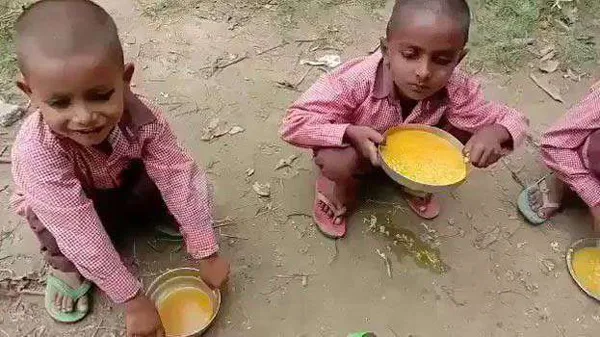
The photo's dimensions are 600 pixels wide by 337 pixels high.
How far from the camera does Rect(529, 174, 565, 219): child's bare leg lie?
8.31 ft

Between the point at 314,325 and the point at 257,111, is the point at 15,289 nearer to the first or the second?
the point at 314,325

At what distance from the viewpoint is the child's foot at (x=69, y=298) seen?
2150 millimetres

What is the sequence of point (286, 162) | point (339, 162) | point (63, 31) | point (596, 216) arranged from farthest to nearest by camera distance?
1. point (286, 162)
2. point (596, 216)
3. point (339, 162)
4. point (63, 31)

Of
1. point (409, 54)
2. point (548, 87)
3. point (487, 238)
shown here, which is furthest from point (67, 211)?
point (548, 87)

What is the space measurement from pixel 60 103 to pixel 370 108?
995 millimetres

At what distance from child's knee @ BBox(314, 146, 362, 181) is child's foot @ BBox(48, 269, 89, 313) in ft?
2.78

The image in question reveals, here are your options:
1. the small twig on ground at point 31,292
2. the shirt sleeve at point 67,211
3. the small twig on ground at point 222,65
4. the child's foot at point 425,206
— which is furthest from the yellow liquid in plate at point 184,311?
the small twig on ground at point 222,65

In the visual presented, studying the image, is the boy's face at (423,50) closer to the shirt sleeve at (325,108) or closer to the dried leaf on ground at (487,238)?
the shirt sleeve at (325,108)

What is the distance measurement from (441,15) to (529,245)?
95 cm

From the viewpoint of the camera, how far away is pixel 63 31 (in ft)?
5.36

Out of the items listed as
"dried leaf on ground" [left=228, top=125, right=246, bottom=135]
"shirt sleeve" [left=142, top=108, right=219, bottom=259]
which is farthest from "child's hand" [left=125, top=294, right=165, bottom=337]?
"dried leaf on ground" [left=228, top=125, right=246, bottom=135]

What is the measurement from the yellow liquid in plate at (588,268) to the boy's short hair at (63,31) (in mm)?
1673

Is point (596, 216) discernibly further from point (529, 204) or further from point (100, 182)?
point (100, 182)

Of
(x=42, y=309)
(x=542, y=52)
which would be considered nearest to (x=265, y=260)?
(x=42, y=309)
